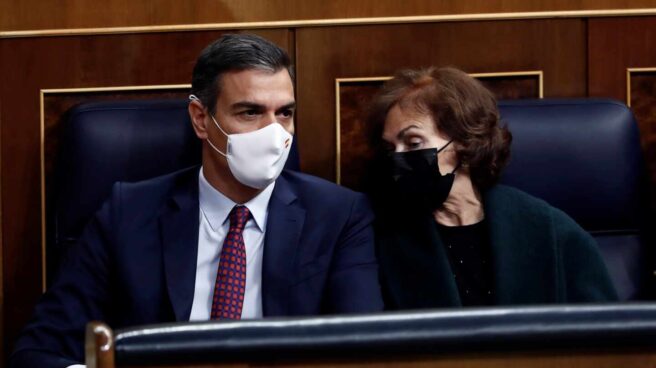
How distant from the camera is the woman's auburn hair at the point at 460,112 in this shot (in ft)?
6.70

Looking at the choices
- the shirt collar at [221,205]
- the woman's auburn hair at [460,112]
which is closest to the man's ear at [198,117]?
the shirt collar at [221,205]

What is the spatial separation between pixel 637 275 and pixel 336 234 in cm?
73

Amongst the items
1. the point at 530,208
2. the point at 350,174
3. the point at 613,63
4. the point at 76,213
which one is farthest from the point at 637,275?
the point at 76,213

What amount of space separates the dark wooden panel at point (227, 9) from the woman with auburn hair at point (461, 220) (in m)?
0.36

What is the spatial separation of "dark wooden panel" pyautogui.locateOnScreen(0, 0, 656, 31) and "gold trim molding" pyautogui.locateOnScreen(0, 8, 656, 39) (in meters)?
0.01

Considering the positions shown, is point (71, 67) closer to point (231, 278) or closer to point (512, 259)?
point (231, 278)

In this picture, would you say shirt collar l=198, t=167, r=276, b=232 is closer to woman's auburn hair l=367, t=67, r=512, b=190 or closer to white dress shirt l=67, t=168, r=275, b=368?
white dress shirt l=67, t=168, r=275, b=368

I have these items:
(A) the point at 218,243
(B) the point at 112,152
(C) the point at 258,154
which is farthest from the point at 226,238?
(B) the point at 112,152

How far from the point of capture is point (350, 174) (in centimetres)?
242

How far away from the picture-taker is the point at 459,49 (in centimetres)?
240

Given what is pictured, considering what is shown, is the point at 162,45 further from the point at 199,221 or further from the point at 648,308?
the point at 648,308

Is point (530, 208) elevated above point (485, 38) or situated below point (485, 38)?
below

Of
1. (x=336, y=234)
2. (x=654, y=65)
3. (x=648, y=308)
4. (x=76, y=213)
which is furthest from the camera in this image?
(x=654, y=65)

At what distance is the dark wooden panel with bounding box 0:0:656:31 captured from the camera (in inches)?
94.7
